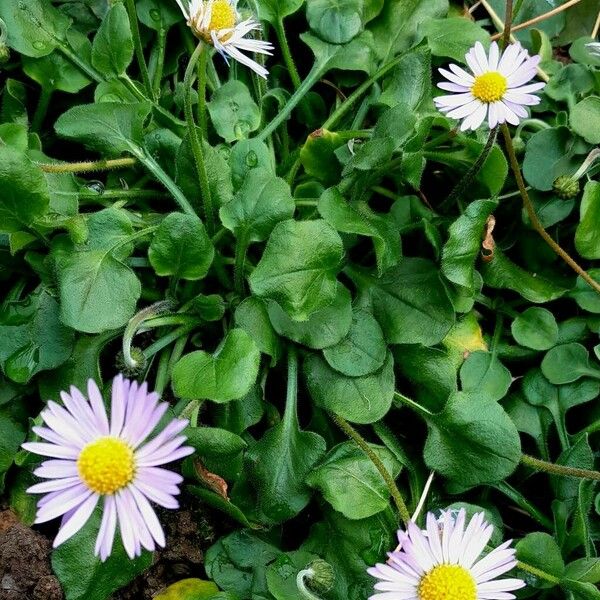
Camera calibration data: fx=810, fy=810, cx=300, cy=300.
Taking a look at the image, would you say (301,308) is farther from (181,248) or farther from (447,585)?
(447,585)

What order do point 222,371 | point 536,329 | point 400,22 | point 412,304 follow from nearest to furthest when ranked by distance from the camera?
point 222,371, point 412,304, point 536,329, point 400,22

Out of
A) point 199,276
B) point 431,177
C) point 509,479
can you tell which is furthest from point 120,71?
point 509,479

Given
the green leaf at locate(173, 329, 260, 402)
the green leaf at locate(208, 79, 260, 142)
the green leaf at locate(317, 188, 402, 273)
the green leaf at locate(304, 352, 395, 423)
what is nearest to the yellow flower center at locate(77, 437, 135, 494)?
the green leaf at locate(173, 329, 260, 402)

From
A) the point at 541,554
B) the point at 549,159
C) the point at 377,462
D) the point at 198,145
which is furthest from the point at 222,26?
the point at 541,554

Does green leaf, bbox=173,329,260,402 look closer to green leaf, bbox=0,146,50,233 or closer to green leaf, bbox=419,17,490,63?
green leaf, bbox=0,146,50,233

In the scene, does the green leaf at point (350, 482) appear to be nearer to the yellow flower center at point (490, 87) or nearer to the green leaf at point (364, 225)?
the green leaf at point (364, 225)

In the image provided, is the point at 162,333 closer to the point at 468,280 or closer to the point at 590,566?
the point at 468,280
